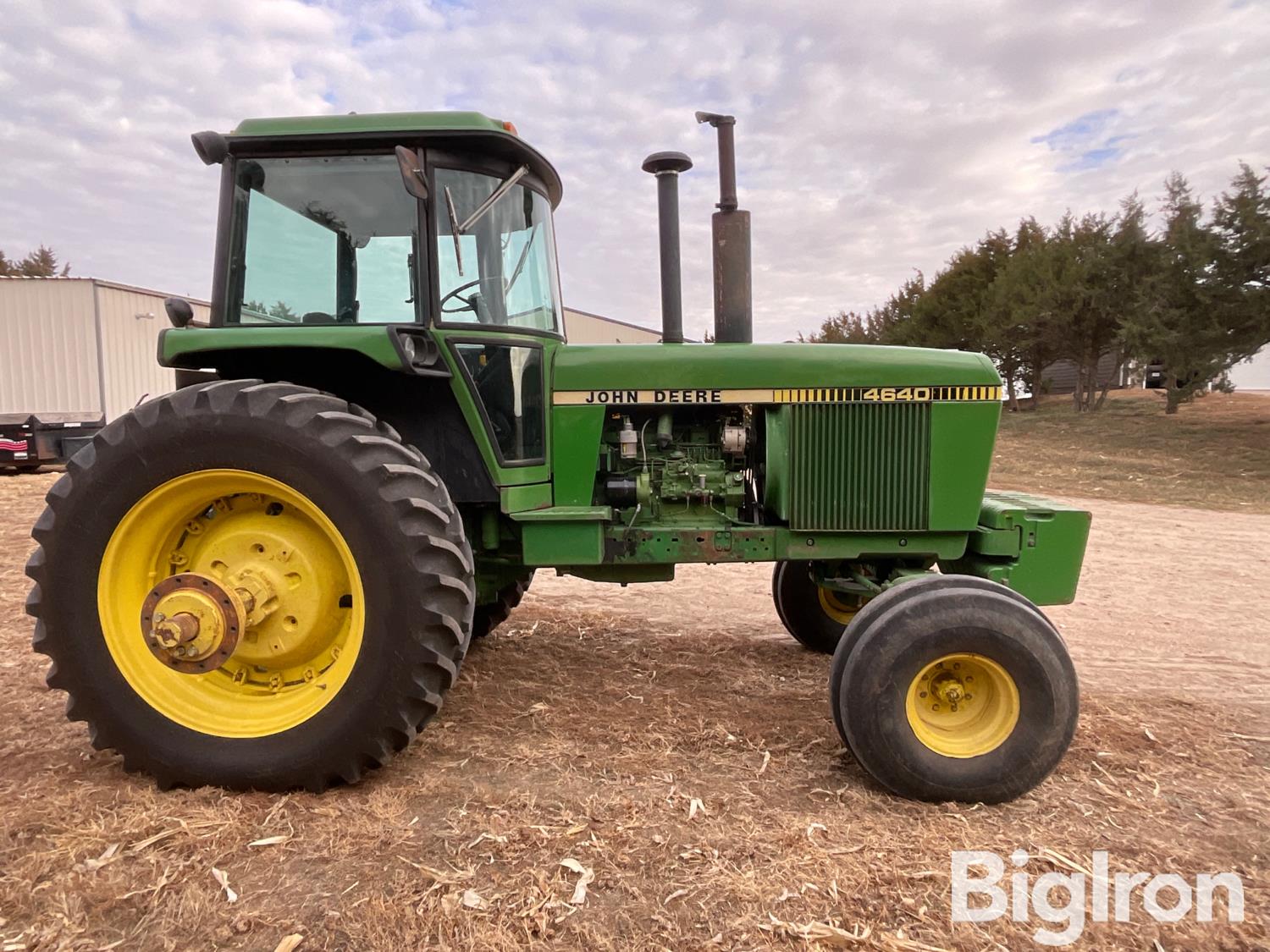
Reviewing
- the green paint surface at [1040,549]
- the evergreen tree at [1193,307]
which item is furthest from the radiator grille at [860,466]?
the evergreen tree at [1193,307]

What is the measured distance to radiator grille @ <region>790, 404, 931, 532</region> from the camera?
334 centimetres

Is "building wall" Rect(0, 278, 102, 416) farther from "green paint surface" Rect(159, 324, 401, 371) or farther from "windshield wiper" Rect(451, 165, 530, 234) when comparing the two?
"windshield wiper" Rect(451, 165, 530, 234)

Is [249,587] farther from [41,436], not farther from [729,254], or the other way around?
[41,436]

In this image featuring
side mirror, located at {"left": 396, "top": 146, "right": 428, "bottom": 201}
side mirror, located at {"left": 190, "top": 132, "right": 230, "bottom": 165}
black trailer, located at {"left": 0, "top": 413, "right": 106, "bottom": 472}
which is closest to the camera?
side mirror, located at {"left": 396, "top": 146, "right": 428, "bottom": 201}

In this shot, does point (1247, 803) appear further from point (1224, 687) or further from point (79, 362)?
point (79, 362)

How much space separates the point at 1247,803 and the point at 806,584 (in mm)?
2069

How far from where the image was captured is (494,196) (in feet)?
9.84

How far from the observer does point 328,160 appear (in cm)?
304

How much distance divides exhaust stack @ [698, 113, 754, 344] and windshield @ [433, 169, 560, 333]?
78 centimetres

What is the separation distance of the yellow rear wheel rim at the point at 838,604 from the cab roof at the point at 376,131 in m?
2.74

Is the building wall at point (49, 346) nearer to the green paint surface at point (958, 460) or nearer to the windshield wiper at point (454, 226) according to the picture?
the windshield wiper at point (454, 226)

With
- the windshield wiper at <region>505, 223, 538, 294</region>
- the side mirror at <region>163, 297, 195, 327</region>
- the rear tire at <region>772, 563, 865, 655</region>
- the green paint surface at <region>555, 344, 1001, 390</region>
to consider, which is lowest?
the rear tire at <region>772, 563, 865, 655</region>

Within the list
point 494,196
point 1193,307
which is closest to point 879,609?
point 494,196

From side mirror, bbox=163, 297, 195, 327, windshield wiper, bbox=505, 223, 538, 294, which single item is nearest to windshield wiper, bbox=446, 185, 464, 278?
windshield wiper, bbox=505, 223, 538, 294
